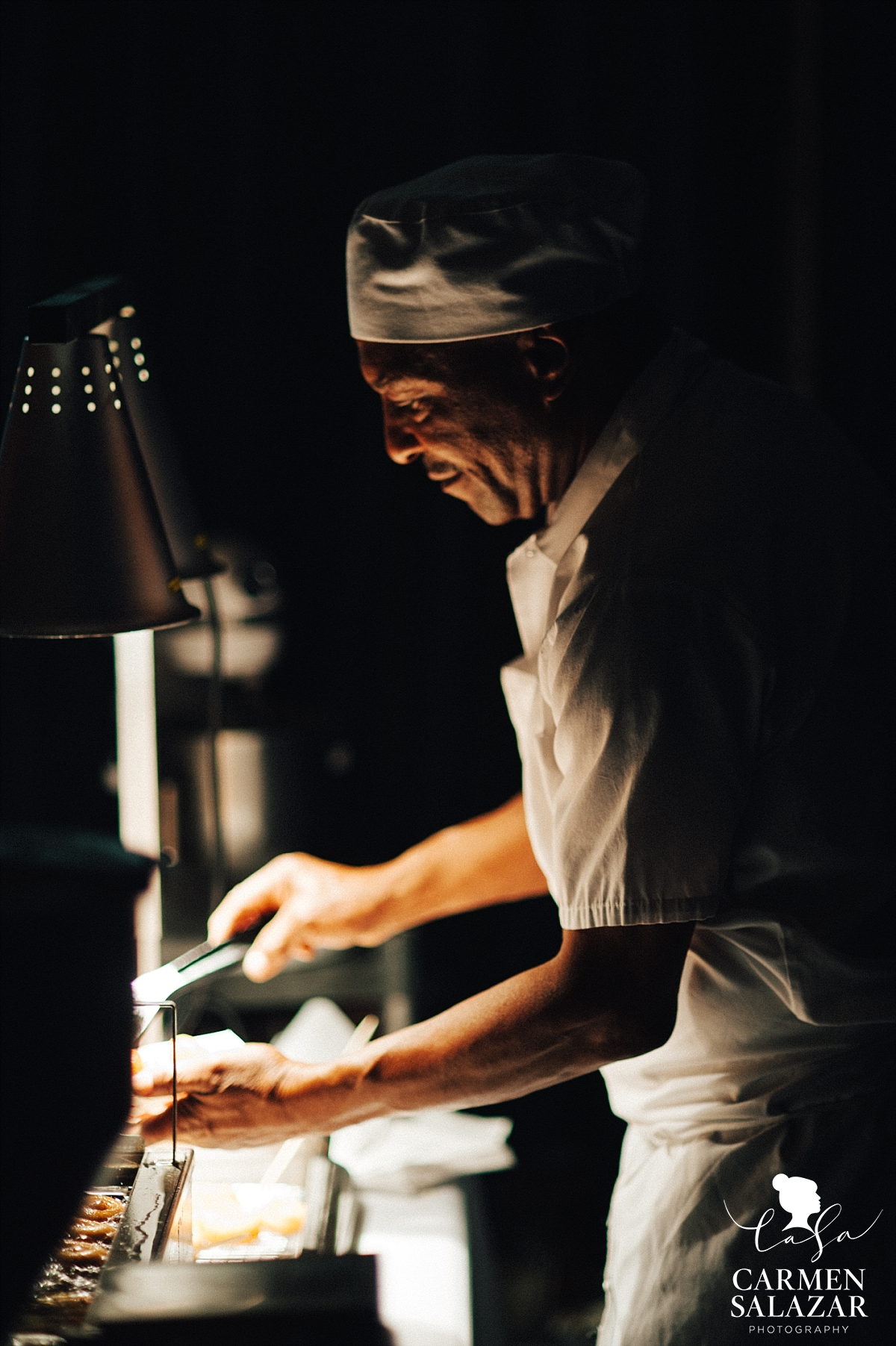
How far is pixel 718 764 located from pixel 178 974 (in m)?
0.58

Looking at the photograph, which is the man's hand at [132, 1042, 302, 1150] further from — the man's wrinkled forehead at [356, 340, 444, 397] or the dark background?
the dark background

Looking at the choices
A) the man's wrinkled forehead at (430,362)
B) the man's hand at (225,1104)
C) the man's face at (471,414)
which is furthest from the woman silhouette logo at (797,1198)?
the man's wrinkled forehead at (430,362)

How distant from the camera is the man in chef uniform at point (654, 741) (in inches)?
37.7

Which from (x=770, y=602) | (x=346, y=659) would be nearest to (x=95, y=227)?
(x=346, y=659)

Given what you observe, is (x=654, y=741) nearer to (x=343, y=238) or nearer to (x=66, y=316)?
(x=66, y=316)

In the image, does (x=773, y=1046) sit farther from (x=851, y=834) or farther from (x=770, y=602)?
(x=770, y=602)

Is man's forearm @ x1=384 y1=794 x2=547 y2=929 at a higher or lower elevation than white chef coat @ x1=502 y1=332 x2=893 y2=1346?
lower

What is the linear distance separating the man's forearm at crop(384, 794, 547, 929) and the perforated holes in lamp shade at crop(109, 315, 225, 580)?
1.51ft

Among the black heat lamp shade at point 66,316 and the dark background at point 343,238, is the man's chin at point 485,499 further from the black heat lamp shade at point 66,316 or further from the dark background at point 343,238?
the dark background at point 343,238

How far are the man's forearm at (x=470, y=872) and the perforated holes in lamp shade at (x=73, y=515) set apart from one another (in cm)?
61

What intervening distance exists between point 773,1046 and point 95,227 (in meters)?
1.98

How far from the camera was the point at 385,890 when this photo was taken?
1532mm

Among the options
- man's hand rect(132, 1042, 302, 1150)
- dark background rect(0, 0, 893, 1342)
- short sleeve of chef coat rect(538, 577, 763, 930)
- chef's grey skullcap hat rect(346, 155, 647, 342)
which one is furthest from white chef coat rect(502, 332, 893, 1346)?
dark background rect(0, 0, 893, 1342)

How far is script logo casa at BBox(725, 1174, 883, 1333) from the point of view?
104cm
